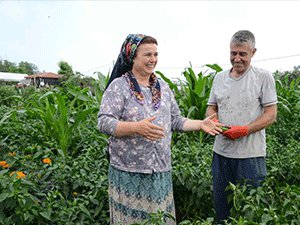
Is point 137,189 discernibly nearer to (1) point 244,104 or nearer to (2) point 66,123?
(1) point 244,104

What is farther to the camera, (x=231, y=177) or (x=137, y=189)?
(x=231, y=177)

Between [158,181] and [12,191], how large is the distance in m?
0.67

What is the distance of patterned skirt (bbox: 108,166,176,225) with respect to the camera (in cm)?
183

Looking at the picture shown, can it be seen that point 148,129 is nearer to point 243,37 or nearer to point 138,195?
point 138,195

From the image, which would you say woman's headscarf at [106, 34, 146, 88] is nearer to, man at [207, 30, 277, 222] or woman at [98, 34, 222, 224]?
woman at [98, 34, 222, 224]

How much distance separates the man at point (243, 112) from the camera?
2035 millimetres

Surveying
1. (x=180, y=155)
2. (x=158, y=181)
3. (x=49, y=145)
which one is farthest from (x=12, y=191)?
(x=49, y=145)

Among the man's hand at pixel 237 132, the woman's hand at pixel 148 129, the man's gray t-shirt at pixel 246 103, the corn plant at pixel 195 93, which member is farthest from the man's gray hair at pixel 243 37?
the corn plant at pixel 195 93

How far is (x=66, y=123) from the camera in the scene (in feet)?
10.9

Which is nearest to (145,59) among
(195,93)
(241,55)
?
(241,55)

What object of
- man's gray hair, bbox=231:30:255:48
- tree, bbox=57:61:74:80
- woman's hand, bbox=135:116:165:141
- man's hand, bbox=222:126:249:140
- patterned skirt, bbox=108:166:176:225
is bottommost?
patterned skirt, bbox=108:166:176:225

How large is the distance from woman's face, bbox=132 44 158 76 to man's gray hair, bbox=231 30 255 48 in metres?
0.48

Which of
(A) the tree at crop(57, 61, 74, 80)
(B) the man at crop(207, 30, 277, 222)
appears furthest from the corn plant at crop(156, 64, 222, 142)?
(A) the tree at crop(57, 61, 74, 80)

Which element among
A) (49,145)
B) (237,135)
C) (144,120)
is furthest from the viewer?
(49,145)
